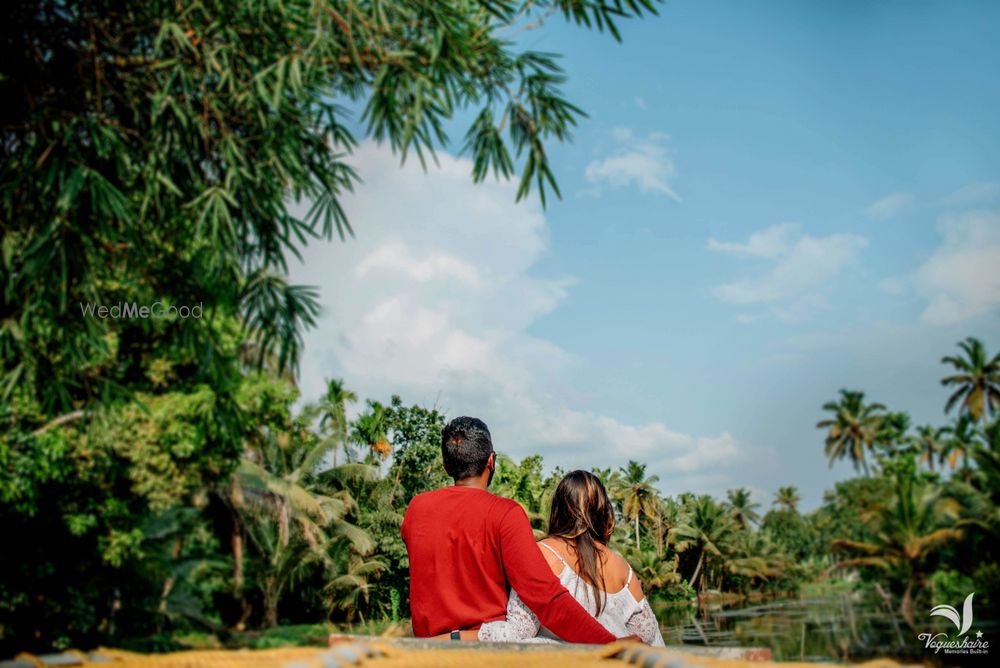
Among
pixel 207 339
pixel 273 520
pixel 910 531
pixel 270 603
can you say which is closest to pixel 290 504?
pixel 273 520

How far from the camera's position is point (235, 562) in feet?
74.2

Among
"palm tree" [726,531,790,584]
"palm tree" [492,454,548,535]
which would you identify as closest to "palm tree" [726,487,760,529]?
"palm tree" [726,531,790,584]

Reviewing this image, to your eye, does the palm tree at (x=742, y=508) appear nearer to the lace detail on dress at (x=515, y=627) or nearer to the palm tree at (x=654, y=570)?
the palm tree at (x=654, y=570)

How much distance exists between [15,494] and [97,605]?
7113 mm

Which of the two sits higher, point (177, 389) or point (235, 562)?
point (177, 389)

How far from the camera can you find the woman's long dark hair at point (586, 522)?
2814mm

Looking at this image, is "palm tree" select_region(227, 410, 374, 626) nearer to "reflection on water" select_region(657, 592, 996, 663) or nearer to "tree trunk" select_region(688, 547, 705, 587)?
"reflection on water" select_region(657, 592, 996, 663)

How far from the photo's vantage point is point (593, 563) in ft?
9.22

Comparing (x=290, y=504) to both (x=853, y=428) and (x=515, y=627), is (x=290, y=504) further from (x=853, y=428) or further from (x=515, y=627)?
(x=853, y=428)

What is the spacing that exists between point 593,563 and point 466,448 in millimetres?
668

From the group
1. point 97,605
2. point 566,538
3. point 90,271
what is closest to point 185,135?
point 90,271

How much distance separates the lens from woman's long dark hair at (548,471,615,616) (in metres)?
2.81

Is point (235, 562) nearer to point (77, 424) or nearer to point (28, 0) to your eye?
point (77, 424)

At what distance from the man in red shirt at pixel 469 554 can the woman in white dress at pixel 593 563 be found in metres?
0.30
